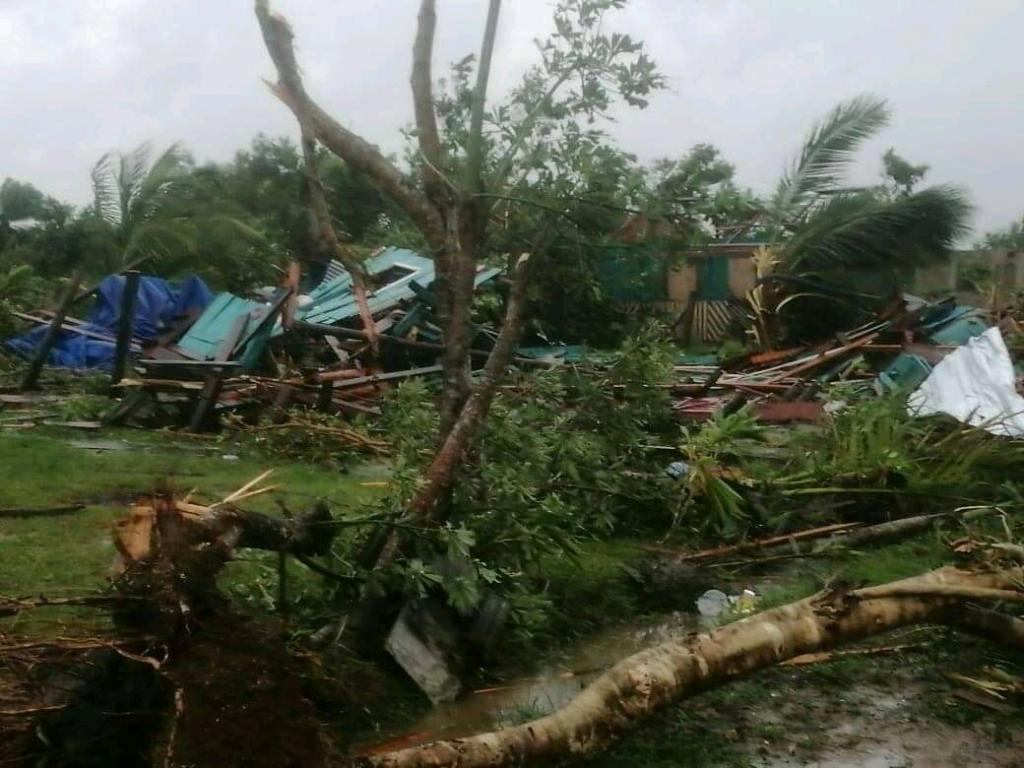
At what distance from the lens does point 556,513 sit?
5.72 metres

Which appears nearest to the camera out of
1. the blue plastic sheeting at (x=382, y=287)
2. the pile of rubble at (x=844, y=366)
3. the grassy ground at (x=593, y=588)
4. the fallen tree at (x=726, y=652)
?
the fallen tree at (x=726, y=652)

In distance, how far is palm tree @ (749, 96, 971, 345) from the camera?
1752cm

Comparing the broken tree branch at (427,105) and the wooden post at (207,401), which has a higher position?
the broken tree branch at (427,105)

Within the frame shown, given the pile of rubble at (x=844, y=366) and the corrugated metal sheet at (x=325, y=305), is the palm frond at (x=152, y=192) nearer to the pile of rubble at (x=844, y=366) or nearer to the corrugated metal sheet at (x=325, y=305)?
the corrugated metal sheet at (x=325, y=305)

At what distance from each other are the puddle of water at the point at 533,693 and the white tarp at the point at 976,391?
13.1 feet

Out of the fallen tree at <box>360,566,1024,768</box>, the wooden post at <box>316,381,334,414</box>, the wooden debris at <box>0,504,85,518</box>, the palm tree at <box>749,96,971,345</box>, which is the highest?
the palm tree at <box>749,96,971,345</box>

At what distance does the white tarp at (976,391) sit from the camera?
8992mm

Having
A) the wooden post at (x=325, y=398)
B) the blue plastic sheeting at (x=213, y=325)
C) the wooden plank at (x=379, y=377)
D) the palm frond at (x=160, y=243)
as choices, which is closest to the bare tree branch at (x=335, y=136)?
the wooden post at (x=325, y=398)

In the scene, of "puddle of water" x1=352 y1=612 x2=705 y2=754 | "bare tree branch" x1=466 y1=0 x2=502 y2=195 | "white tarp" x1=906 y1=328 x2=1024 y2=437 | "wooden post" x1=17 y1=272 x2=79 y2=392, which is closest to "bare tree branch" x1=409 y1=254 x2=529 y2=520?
"bare tree branch" x1=466 y1=0 x2=502 y2=195

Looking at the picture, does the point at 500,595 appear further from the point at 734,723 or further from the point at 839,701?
the point at 839,701

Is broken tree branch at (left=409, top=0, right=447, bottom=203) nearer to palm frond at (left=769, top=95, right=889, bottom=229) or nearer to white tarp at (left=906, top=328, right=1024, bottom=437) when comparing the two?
white tarp at (left=906, top=328, right=1024, bottom=437)

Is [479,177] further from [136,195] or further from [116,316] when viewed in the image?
[136,195]

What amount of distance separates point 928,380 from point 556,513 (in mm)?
5890

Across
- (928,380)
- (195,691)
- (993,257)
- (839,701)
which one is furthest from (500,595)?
(993,257)
